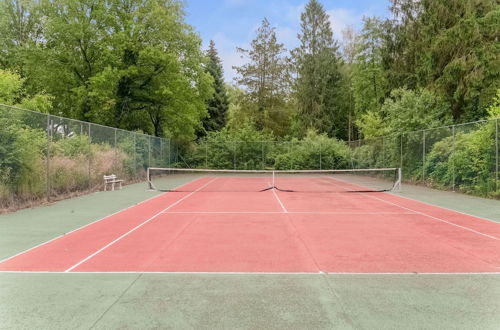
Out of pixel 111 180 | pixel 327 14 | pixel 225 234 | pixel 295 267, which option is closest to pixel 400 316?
pixel 295 267

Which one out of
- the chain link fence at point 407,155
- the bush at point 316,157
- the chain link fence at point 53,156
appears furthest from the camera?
the bush at point 316,157

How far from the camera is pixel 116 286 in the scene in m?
4.58

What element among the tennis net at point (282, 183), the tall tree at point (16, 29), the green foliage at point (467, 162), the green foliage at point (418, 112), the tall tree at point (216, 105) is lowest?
the tennis net at point (282, 183)

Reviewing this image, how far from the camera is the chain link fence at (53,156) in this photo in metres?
10.3

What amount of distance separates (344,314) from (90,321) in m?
2.39

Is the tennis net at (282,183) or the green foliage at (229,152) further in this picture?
the green foliage at (229,152)

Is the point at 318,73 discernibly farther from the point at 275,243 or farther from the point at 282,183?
the point at 275,243

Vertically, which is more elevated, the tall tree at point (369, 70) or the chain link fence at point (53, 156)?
the tall tree at point (369, 70)

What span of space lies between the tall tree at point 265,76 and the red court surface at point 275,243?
123ft

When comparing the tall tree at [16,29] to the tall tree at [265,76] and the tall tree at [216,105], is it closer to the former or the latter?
the tall tree at [216,105]

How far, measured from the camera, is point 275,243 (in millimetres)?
6895

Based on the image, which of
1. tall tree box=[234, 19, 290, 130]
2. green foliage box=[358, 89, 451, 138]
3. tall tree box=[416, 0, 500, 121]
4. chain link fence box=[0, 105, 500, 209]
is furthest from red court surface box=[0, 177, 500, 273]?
tall tree box=[234, 19, 290, 130]

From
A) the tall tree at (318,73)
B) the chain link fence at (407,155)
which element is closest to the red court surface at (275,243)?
the chain link fence at (407,155)

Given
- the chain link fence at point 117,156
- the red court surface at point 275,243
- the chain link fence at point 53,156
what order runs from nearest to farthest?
the red court surface at point 275,243 → the chain link fence at point 53,156 → the chain link fence at point 117,156
